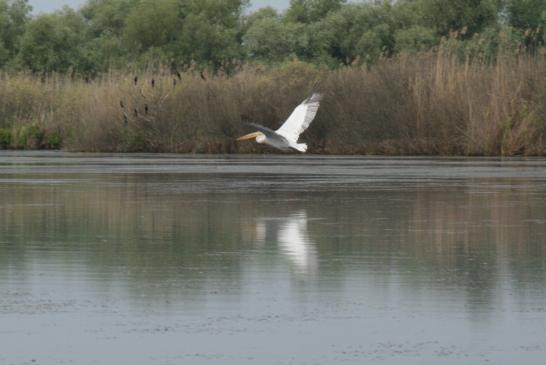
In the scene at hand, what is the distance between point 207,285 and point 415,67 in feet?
99.3

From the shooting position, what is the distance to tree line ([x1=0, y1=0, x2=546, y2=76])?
75.1 metres

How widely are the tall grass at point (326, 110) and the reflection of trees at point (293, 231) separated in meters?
16.0

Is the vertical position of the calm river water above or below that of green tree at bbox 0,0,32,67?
below

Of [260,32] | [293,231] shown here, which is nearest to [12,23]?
[260,32]

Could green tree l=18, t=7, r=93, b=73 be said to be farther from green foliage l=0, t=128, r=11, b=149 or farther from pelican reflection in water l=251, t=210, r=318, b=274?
pelican reflection in water l=251, t=210, r=318, b=274

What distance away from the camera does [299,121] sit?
29219 millimetres

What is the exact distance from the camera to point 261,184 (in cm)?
2241

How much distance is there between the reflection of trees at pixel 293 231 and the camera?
9.95 metres

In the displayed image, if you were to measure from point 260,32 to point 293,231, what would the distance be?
6766 centimetres

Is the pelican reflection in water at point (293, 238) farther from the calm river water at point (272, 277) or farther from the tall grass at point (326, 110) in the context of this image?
the tall grass at point (326, 110)

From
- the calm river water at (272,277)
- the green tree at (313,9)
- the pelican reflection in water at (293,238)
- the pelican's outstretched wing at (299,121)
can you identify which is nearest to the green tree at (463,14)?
the green tree at (313,9)

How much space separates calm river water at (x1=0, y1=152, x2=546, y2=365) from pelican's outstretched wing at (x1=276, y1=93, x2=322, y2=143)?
907 cm

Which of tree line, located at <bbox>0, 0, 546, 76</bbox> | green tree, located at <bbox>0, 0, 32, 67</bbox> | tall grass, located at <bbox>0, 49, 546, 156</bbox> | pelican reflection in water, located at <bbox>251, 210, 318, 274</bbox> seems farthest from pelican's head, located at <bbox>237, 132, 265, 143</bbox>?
green tree, located at <bbox>0, 0, 32, 67</bbox>

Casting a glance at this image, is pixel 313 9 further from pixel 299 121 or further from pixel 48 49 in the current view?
pixel 299 121
